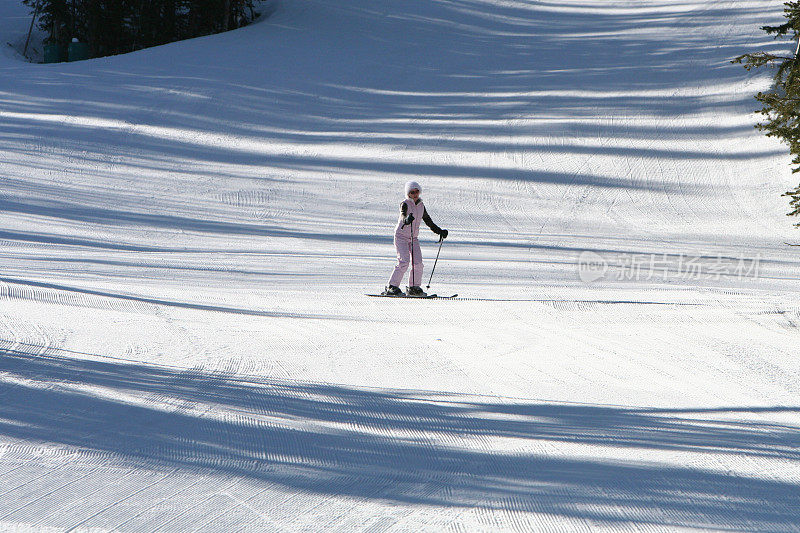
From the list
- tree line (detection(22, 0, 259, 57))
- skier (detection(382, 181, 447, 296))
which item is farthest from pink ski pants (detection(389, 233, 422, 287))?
tree line (detection(22, 0, 259, 57))

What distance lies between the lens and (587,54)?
29.0 metres

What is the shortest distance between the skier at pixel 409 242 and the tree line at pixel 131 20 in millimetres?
28122

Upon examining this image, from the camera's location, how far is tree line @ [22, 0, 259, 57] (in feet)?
113

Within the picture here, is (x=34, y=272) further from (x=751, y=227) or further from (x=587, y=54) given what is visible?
(x=587, y=54)

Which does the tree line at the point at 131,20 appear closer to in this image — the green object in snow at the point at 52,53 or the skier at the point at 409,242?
the green object in snow at the point at 52,53

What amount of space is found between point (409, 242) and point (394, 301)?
999 millimetres

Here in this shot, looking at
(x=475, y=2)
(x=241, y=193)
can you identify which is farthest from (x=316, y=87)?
(x=475, y=2)

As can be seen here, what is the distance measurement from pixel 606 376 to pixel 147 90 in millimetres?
22755

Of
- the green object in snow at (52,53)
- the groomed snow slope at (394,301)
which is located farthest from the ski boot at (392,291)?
the green object in snow at (52,53)

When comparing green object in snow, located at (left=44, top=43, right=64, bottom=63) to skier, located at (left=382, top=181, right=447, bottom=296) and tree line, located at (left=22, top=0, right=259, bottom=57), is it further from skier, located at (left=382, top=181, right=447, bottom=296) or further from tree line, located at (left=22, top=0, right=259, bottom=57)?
skier, located at (left=382, top=181, right=447, bottom=296)

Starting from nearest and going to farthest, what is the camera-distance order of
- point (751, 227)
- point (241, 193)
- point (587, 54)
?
point (751, 227)
point (241, 193)
point (587, 54)

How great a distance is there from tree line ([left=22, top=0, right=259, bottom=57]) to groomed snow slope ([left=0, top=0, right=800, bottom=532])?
6464mm

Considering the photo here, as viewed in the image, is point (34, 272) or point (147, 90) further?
point (147, 90)

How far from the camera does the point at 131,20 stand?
1425 inches
